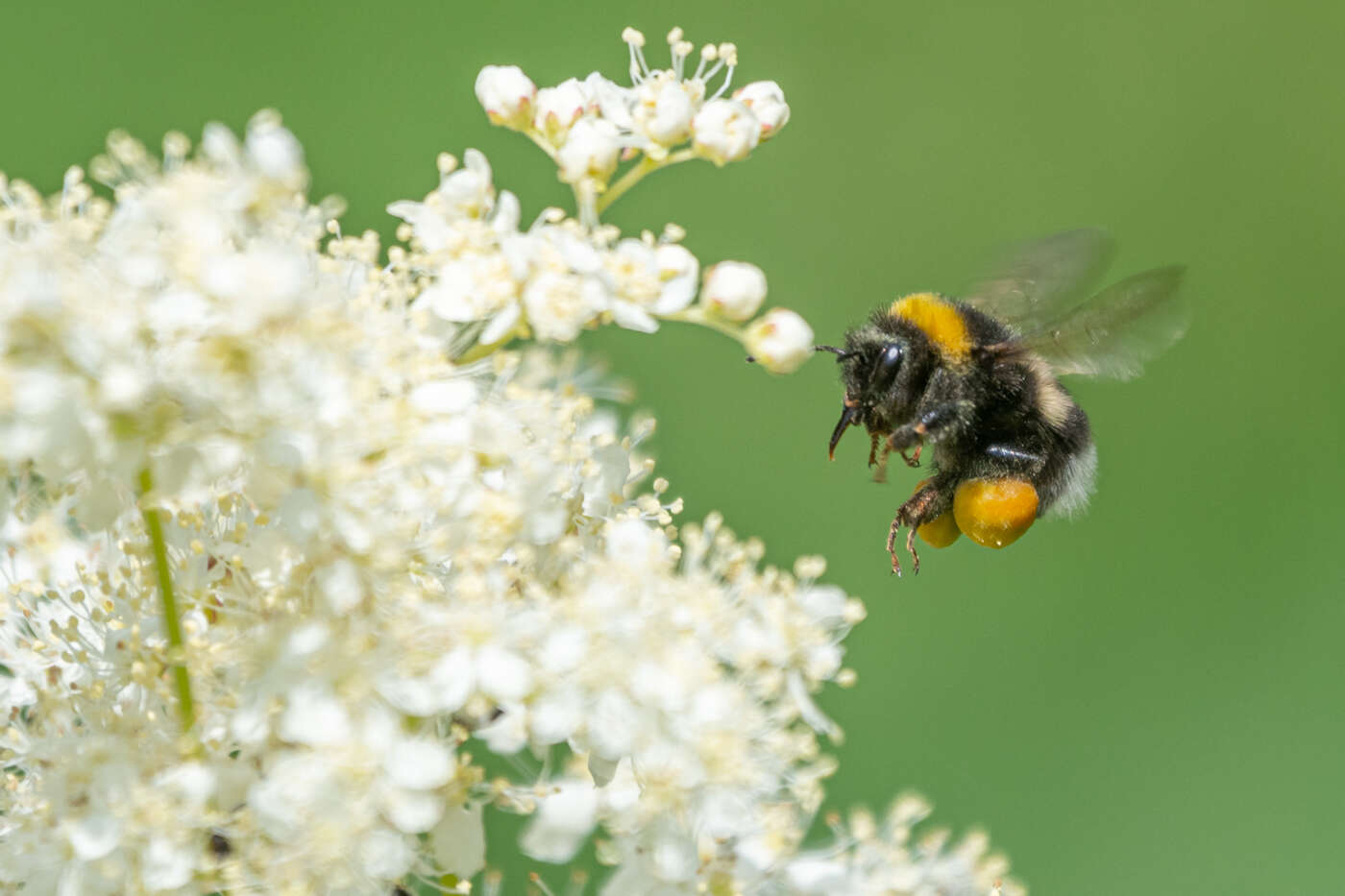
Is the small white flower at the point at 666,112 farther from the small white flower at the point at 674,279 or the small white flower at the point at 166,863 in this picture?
the small white flower at the point at 166,863

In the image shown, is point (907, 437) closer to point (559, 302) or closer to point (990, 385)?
point (990, 385)

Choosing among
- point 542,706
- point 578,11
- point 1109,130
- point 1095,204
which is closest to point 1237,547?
point 1095,204

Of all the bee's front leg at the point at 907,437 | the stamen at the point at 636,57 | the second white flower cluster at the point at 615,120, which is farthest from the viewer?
the bee's front leg at the point at 907,437

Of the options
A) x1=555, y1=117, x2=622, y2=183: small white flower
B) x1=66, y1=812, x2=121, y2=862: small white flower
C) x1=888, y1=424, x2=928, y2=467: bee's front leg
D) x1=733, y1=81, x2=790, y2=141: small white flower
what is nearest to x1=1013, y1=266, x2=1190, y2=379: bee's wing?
x1=888, y1=424, x2=928, y2=467: bee's front leg

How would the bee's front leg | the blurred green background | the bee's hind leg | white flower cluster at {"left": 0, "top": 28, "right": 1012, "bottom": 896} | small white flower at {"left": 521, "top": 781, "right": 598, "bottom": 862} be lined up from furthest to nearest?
1. the blurred green background
2. the bee's hind leg
3. the bee's front leg
4. small white flower at {"left": 521, "top": 781, "right": 598, "bottom": 862}
5. white flower cluster at {"left": 0, "top": 28, "right": 1012, "bottom": 896}

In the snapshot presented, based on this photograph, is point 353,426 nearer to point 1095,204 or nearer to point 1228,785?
point 1228,785

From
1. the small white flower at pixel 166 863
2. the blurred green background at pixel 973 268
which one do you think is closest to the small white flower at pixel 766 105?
the small white flower at pixel 166 863

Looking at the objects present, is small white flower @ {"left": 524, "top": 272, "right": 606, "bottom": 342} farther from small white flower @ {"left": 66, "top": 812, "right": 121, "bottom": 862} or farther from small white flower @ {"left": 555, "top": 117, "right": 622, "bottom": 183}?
small white flower @ {"left": 66, "top": 812, "right": 121, "bottom": 862}
